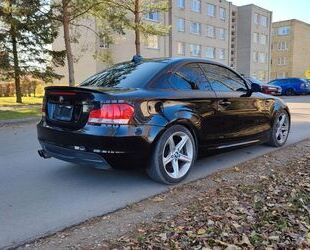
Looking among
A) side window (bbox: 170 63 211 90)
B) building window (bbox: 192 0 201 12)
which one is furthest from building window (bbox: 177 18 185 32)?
side window (bbox: 170 63 211 90)

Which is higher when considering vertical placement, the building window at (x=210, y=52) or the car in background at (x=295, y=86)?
the building window at (x=210, y=52)

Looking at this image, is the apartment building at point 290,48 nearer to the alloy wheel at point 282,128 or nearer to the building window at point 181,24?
the building window at point 181,24

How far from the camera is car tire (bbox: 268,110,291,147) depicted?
7477mm

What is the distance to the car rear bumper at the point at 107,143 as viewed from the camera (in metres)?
4.63

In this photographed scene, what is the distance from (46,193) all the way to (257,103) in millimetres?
3812

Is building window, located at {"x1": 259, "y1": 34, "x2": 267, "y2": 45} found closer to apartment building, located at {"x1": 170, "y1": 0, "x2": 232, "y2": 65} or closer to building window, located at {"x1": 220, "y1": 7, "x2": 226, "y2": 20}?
apartment building, located at {"x1": 170, "y1": 0, "x2": 232, "y2": 65}

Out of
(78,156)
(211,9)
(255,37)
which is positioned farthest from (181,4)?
(78,156)

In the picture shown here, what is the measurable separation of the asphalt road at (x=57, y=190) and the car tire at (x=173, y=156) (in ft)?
0.58

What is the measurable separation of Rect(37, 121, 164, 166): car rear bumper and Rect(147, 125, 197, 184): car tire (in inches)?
6.5

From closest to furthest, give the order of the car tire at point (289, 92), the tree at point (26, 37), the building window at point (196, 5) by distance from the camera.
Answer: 1. the tree at point (26, 37)
2. the car tire at point (289, 92)
3. the building window at point (196, 5)

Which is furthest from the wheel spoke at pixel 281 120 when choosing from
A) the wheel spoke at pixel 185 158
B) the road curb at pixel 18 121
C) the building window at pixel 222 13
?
the building window at pixel 222 13

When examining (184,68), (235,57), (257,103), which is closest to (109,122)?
(184,68)

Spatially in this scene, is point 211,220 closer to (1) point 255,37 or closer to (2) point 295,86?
(2) point 295,86

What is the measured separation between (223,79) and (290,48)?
78988 mm
